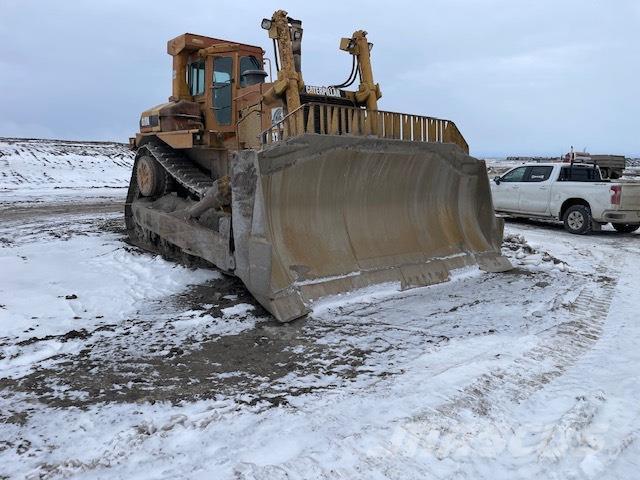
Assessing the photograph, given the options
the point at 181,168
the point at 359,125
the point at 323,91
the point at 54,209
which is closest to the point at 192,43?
the point at 181,168

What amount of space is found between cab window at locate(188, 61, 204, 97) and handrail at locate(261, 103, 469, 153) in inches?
117

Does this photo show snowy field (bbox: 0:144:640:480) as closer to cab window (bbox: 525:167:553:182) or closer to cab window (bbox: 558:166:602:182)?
cab window (bbox: 558:166:602:182)

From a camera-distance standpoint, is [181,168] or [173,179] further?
[173,179]

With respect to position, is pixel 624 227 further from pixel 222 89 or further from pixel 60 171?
pixel 60 171

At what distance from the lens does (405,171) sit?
6781 mm

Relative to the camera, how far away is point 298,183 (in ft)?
19.1

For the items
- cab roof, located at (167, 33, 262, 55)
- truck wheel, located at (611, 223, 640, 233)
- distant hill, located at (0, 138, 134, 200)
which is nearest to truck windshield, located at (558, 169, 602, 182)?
truck wheel, located at (611, 223, 640, 233)

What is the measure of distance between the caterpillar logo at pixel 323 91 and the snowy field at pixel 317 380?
2668 millimetres

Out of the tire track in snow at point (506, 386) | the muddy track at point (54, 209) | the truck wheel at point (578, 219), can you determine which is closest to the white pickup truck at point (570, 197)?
the truck wheel at point (578, 219)

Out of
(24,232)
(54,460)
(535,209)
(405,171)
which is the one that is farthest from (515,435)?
(535,209)

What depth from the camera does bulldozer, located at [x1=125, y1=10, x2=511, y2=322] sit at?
5469 millimetres

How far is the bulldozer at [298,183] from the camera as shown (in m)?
5.47

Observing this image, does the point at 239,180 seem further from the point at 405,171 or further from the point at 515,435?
the point at 515,435

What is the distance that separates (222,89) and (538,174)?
8737mm
